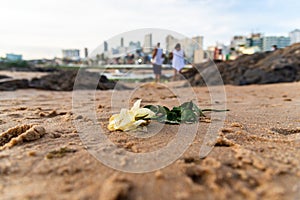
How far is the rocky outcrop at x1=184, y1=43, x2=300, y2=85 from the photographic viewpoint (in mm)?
8203

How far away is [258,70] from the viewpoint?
28.2 ft

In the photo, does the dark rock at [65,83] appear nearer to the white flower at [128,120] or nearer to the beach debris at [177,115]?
the beach debris at [177,115]

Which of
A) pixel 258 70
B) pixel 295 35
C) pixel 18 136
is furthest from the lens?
pixel 295 35

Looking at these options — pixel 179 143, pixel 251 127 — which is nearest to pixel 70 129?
pixel 179 143

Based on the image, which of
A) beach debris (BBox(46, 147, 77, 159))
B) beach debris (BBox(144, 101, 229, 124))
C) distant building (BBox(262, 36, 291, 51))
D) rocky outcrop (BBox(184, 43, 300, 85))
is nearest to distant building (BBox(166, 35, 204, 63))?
beach debris (BBox(144, 101, 229, 124))

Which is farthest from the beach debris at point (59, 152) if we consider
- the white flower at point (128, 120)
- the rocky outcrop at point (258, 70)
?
the rocky outcrop at point (258, 70)

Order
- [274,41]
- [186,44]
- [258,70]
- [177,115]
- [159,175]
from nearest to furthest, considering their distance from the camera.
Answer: [159,175] < [177,115] < [186,44] < [258,70] < [274,41]

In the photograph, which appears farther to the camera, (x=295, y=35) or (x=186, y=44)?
(x=295, y=35)

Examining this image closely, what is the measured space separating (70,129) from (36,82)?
6.40m

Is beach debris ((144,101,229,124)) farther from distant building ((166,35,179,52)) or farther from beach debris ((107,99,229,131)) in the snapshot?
distant building ((166,35,179,52))

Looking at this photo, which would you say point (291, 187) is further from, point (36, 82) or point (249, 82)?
point (249, 82)

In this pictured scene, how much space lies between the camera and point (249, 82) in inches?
324

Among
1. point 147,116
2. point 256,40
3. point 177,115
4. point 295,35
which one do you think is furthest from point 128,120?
point 256,40

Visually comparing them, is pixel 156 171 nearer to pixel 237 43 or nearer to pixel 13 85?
pixel 13 85
